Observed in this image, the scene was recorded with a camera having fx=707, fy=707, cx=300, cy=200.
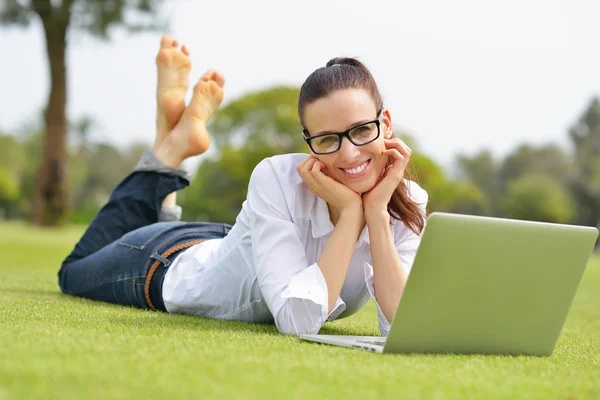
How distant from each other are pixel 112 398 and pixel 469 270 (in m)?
1.09

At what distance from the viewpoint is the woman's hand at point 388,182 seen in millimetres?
2584

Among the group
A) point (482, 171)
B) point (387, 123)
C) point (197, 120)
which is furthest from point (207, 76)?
point (482, 171)

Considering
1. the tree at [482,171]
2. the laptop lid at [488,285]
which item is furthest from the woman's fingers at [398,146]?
the tree at [482,171]

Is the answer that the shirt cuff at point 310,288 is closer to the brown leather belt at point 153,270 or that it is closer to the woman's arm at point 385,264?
the woman's arm at point 385,264

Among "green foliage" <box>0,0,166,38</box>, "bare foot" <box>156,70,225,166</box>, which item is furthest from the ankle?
"green foliage" <box>0,0,166,38</box>

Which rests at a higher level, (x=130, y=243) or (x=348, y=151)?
(x=348, y=151)

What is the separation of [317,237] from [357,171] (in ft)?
0.99

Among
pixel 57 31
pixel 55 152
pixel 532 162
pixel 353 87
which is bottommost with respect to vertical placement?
pixel 532 162

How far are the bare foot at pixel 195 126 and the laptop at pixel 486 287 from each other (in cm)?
214

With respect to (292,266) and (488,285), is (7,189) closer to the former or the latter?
(292,266)

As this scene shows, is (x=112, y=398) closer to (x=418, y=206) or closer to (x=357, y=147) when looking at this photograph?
(x=357, y=147)

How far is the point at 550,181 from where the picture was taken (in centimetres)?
5822

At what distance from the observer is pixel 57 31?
1894cm

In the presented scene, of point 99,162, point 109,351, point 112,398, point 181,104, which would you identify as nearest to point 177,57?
point 181,104
